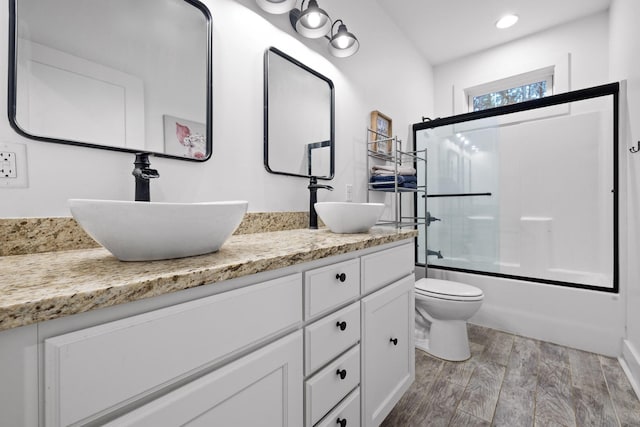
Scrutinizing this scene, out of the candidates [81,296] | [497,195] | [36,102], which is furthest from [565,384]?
[36,102]

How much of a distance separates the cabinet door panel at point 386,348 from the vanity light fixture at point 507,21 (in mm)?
2350

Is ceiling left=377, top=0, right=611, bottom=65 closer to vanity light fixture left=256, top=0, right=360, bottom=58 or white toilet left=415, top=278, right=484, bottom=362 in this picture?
vanity light fixture left=256, top=0, right=360, bottom=58

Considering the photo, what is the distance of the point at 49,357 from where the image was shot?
0.38 meters

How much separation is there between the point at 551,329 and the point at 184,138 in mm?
2574

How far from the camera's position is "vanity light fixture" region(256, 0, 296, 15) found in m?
1.27

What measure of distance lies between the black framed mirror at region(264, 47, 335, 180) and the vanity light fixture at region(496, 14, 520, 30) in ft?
5.65

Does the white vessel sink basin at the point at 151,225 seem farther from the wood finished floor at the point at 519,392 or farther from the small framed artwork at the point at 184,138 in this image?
the wood finished floor at the point at 519,392

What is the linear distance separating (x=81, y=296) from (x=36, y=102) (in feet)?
2.33

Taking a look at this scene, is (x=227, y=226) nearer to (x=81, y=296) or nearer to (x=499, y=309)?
(x=81, y=296)

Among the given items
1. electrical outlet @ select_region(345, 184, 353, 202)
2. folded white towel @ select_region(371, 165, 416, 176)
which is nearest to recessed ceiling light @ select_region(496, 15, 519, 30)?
folded white towel @ select_region(371, 165, 416, 176)

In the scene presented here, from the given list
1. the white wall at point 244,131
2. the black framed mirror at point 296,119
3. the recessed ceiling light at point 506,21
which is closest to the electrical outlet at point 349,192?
the white wall at point 244,131

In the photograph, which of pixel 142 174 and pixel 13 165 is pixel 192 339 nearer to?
pixel 142 174

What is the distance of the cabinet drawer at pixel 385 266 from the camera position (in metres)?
1.05

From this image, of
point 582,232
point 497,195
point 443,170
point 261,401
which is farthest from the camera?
point 443,170
